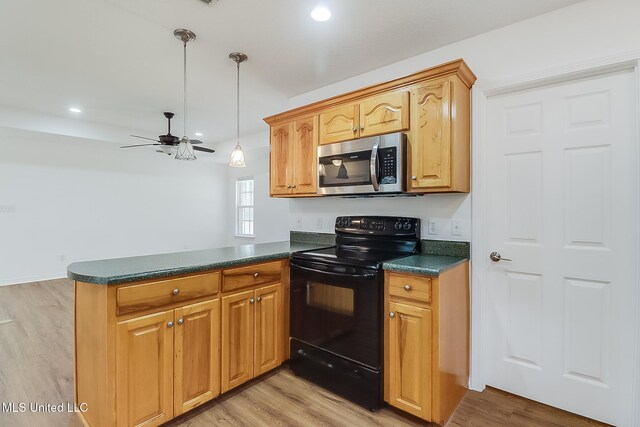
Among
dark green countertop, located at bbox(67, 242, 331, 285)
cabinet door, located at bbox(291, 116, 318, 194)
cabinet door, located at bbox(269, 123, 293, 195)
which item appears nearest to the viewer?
dark green countertop, located at bbox(67, 242, 331, 285)

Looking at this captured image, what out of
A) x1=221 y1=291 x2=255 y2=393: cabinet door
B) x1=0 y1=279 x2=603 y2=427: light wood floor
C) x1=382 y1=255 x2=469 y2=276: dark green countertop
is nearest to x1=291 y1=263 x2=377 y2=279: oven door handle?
x1=382 y1=255 x2=469 y2=276: dark green countertop

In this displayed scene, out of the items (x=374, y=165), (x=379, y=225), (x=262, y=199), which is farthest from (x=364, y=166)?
(x=262, y=199)

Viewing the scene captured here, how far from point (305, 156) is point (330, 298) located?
1314mm

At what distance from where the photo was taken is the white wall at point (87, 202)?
504 cm

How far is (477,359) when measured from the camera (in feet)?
7.29

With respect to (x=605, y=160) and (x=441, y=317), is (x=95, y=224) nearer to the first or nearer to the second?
(x=441, y=317)

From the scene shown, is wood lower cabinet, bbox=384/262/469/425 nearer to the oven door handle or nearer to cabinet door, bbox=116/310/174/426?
the oven door handle

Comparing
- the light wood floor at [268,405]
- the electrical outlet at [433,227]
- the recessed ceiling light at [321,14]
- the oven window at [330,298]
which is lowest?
the light wood floor at [268,405]

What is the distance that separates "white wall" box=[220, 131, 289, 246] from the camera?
19.4 feet

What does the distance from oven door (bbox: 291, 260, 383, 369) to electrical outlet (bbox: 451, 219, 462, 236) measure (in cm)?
77

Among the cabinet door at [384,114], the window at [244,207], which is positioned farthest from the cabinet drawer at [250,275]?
the window at [244,207]

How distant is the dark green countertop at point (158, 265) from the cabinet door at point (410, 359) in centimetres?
100

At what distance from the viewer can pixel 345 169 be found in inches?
97.7

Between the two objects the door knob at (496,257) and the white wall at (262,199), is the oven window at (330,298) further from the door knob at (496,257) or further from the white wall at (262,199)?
the white wall at (262,199)
